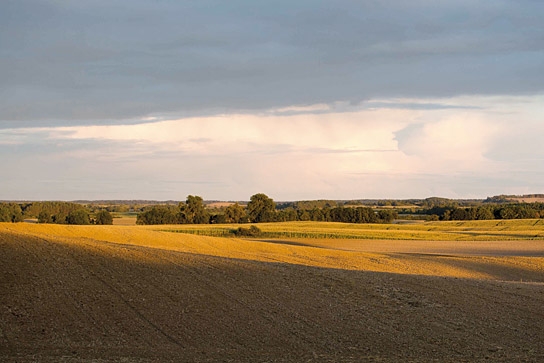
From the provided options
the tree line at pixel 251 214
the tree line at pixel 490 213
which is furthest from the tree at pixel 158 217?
the tree line at pixel 490 213

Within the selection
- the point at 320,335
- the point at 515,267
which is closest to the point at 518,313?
the point at 320,335

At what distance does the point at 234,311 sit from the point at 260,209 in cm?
9115

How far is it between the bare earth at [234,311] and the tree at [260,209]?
82.1m

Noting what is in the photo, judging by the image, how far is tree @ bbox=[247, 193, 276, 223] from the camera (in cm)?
11088

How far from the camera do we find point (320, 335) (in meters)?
18.5

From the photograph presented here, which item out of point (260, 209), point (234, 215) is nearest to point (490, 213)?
point (260, 209)

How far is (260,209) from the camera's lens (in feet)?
365

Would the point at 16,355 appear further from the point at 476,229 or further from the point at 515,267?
the point at 476,229

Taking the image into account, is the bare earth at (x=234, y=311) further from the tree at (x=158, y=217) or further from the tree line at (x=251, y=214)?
the tree line at (x=251, y=214)

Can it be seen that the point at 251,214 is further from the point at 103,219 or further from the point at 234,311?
the point at 234,311

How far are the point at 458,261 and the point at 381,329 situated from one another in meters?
28.7

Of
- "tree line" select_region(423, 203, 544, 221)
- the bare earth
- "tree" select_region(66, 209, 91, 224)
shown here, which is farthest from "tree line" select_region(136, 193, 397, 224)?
the bare earth

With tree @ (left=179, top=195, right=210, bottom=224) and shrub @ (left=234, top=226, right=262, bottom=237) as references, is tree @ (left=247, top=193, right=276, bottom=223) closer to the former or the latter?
tree @ (left=179, top=195, right=210, bottom=224)

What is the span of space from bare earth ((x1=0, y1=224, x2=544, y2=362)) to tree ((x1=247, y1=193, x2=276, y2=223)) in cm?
8208
